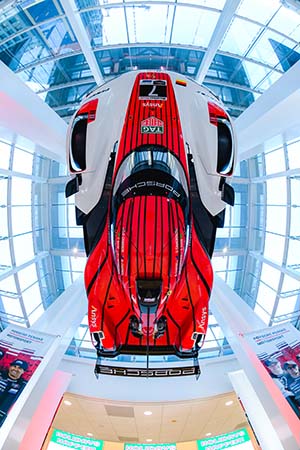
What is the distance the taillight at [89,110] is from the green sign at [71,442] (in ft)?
36.4

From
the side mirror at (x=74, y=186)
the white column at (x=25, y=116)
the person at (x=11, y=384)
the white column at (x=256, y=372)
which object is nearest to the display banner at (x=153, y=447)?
the white column at (x=256, y=372)

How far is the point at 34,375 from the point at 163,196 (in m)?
4.87

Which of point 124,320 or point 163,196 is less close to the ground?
point 163,196

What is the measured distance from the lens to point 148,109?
2.63 meters

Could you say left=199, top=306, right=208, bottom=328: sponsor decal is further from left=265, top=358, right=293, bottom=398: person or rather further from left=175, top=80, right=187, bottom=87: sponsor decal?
left=265, top=358, right=293, bottom=398: person

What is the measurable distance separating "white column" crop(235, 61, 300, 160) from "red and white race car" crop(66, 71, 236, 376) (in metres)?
2.35

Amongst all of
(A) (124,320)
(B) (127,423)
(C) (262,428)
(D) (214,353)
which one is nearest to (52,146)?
(A) (124,320)

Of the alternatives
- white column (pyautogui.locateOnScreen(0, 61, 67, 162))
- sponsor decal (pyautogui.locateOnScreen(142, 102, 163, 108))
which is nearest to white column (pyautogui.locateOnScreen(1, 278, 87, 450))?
white column (pyautogui.locateOnScreen(0, 61, 67, 162))

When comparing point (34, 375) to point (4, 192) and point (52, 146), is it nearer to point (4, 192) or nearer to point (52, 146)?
point (52, 146)

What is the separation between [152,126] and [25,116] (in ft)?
9.46

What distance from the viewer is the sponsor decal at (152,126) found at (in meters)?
2.50

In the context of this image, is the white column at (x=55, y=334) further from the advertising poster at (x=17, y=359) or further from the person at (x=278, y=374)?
the person at (x=278, y=374)

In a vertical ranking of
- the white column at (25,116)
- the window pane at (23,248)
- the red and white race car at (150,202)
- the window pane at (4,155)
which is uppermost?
the window pane at (4,155)

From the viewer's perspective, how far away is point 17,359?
576cm
